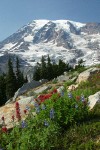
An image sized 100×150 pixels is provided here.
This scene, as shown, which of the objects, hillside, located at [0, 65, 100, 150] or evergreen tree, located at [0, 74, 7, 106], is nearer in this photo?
hillside, located at [0, 65, 100, 150]

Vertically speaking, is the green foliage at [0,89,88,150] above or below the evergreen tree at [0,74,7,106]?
above

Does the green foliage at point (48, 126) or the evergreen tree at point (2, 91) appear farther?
the evergreen tree at point (2, 91)

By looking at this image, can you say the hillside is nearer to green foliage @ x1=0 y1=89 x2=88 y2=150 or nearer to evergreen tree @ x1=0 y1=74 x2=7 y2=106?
green foliage @ x1=0 y1=89 x2=88 y2=150

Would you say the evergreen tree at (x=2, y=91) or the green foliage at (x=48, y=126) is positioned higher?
the green foliage at (x=48, y=126)

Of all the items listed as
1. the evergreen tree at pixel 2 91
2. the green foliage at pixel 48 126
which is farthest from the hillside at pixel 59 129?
the evergreen tree at pixel 2 91

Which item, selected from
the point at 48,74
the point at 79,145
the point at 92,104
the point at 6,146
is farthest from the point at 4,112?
the point at 48,74

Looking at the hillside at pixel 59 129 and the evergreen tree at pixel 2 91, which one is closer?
the hillside at pixel 59 129

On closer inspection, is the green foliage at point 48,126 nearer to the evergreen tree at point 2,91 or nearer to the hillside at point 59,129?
the hillside at point 59,129

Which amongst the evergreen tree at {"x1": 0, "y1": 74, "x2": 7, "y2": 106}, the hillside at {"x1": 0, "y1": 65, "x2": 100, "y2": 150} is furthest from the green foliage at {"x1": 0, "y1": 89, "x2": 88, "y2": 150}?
the evergreen tree at {"x1": 0, "y1": 74, "x2": 7, "y2": 106}

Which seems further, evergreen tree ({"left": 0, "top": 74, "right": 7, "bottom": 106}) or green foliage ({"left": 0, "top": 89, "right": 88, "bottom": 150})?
evergreen tree ({"left": 0, "top": 74, "right": 7, "bottom": 106})

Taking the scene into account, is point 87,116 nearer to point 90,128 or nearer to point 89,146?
point 90,128

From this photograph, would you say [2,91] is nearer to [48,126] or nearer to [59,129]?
[59,129]

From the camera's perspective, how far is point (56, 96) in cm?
1391

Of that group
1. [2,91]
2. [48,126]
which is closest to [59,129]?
[48,126]
